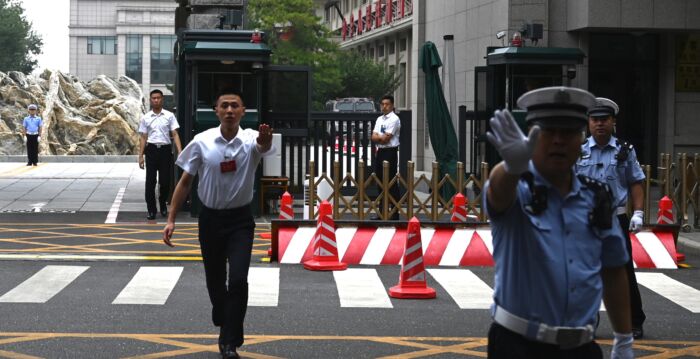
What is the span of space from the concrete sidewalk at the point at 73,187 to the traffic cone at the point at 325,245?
507 cm

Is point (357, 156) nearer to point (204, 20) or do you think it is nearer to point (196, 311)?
point (204, 20)

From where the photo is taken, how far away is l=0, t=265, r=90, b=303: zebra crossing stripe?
444 inches

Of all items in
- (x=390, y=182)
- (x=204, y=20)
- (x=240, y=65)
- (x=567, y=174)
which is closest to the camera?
(x=567, y=174)

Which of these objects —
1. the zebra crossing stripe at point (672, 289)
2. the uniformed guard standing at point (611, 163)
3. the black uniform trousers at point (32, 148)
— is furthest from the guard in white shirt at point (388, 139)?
the black uniform trousers at point (32, 148)

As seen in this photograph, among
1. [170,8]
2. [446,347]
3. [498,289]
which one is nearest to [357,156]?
[446,347]

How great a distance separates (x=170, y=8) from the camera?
116m

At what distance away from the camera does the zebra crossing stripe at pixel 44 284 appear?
11.3 m

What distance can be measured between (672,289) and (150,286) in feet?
16.6

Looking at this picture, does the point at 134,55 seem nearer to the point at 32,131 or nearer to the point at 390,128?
the point at 32,131

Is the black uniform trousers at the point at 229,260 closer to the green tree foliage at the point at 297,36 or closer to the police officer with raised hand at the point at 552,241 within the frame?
the police officer with raised hand at the point at 552,241

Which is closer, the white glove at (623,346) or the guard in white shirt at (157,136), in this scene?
the white glove at (623,346)

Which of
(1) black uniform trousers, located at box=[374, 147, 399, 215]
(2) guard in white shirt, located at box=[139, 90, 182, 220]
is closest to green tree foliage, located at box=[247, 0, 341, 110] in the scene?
(2) guard in white shirt, located at box=[139, 90, 182, 220]

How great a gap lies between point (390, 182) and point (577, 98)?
12.8 m

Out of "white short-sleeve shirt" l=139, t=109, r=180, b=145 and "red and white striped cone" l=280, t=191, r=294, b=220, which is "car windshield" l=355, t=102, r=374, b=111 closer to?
"white short-sleeve shirt" l=139, t=109, r=180, b=145
